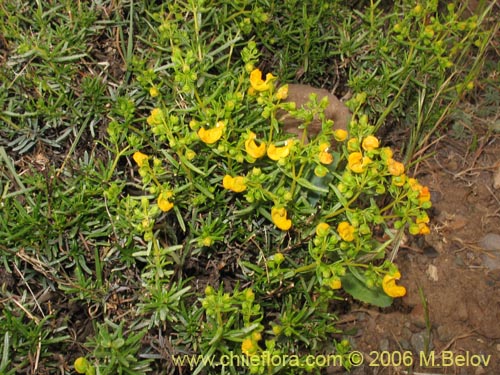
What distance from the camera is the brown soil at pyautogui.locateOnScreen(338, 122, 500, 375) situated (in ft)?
9.35

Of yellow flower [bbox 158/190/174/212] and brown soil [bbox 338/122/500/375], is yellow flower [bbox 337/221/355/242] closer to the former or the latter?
yellow flower [bbox 158/190/174/212]

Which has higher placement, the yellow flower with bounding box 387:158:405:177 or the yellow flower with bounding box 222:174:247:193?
the yellow flower with bounding box 387:158:405:177

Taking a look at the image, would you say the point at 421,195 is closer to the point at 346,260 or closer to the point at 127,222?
the point at 346,260

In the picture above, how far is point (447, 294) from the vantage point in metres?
2.99

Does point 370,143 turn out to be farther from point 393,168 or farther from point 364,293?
point 364,293

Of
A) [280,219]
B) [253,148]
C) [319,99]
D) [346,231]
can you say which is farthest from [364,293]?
[319,99]

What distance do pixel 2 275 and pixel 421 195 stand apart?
170cm

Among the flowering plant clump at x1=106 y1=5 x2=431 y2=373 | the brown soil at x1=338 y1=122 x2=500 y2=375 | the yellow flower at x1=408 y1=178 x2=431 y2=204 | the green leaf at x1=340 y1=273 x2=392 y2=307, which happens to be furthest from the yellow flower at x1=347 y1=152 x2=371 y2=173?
the brown soil at x1=338 y1=122 x2=500 y2=375

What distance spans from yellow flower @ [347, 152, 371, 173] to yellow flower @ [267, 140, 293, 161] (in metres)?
0.24

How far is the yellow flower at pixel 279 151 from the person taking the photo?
215cm

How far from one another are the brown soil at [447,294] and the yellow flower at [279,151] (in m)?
1.09

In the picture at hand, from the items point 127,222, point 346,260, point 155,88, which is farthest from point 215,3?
point 346,260

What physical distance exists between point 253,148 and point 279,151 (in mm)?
106

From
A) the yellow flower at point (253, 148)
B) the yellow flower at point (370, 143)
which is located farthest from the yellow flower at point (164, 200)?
the yellow flower at point (370, 143)
